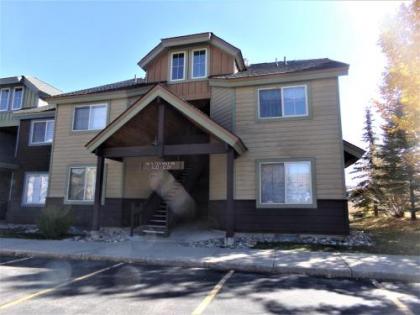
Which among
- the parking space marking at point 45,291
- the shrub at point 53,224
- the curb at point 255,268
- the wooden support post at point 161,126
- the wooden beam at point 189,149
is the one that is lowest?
the parking space marking at point 45,291

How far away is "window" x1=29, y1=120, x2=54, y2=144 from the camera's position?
58.2 ft

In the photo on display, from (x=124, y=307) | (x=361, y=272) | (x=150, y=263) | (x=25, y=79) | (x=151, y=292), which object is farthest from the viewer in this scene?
(x=25, y=79)

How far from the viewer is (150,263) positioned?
8.32 metres

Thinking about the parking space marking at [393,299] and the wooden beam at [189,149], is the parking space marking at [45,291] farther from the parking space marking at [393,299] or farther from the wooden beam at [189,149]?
the parking space marking at [393,299]

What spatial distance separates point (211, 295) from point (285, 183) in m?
7.34

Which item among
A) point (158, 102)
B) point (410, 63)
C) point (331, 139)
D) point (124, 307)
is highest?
point (410, 63)

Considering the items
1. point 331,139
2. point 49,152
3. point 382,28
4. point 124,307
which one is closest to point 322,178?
point 331,139

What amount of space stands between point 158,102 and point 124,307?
25.7 ft

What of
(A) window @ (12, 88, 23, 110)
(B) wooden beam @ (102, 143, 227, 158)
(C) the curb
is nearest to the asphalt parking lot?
(C) the curb

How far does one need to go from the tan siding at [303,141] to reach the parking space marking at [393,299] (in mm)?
Result: 5577

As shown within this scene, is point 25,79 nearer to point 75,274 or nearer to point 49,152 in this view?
point 49,152

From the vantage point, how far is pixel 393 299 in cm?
558

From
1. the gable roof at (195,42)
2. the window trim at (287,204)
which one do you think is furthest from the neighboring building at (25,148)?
the window trim at (287,204)

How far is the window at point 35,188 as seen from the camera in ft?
56.3
